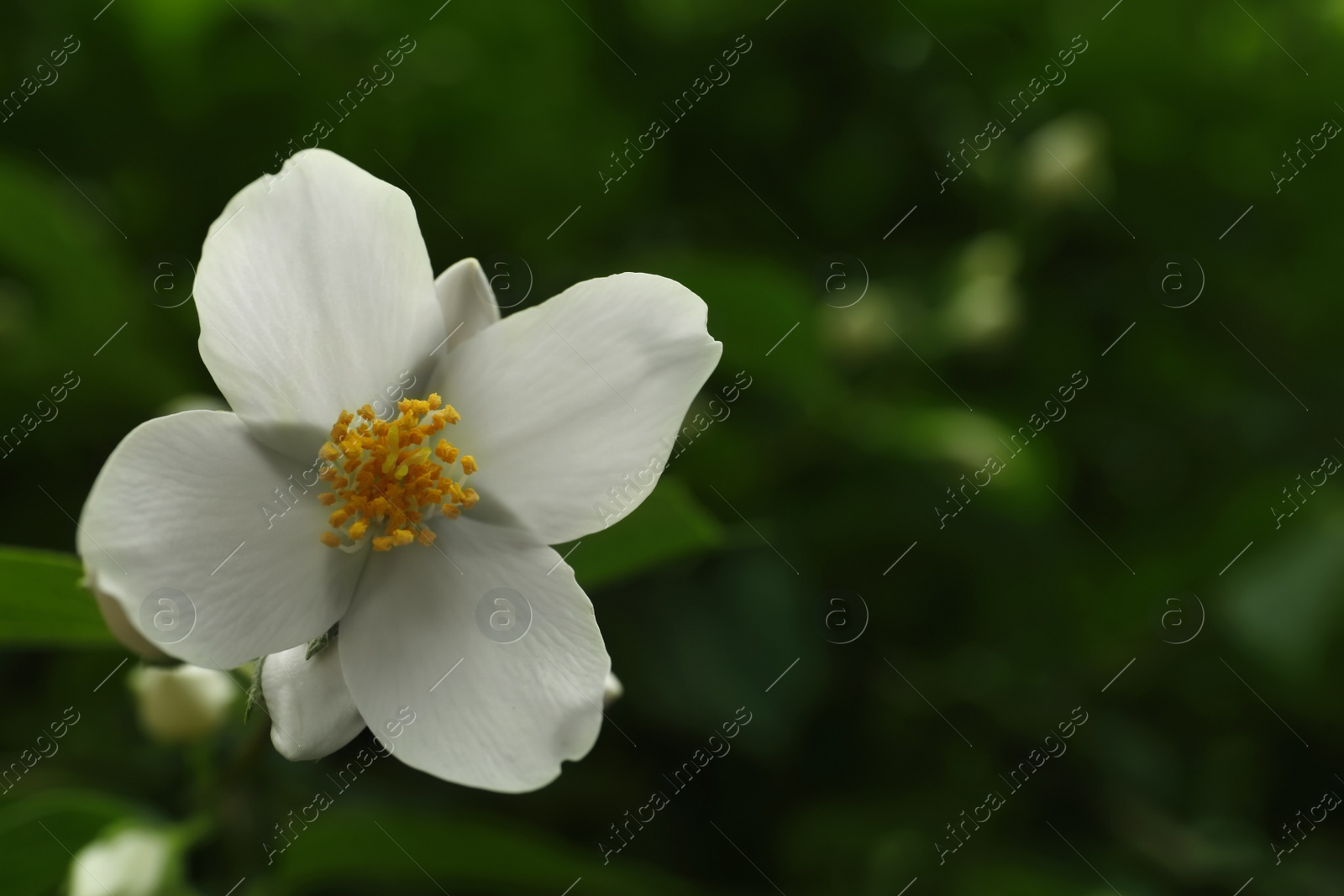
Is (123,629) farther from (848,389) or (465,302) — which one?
(848,389)

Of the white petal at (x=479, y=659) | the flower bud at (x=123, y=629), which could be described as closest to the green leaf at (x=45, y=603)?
the flower bud at (x=123, y=629)

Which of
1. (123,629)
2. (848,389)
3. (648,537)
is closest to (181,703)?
(123,629)

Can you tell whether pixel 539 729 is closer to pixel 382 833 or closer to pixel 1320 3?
pixel 382 833

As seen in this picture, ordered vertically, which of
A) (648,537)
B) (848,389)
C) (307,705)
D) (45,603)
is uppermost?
(45,603)

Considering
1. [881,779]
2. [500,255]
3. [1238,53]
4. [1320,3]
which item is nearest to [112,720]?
[500,255]

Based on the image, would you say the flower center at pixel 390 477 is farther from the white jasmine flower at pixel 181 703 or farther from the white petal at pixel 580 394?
the white jasmine flower at pixel 181 703
